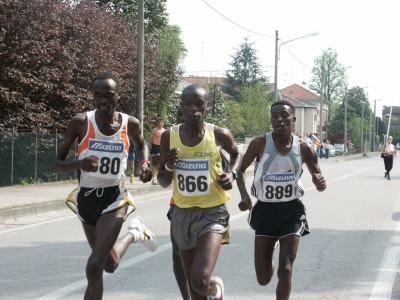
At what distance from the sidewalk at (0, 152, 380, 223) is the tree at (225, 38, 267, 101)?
6744 centimetres

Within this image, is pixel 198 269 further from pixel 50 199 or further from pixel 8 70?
pixel 8 70

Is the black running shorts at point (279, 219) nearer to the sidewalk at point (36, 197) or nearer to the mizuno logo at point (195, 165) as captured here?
the mizuno logo at point (195, 165)

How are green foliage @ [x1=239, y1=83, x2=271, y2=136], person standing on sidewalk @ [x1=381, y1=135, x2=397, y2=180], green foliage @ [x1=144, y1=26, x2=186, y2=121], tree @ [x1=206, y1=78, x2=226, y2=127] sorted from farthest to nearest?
green foliage @ [x1=239, y1=83, x2=271, y2=136]
tree @ [x1=206, y1=78, x2=226, y2=127]
green foliage @ [x1=144, y1=26, x2=186, y2=121]
person standing on sidewalk @ [x1=381, y1=135, x2=397, y2=180]

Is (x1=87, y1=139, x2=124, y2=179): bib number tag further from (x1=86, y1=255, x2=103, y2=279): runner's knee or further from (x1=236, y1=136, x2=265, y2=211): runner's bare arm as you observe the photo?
(x1=236, y1=136, x2=265, y2=211): runner's bare arm

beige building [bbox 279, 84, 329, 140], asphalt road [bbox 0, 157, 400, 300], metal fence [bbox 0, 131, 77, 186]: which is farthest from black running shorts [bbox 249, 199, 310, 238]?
beige building [bbox 279, 84, 329, 140]

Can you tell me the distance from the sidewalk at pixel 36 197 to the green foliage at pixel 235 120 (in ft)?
135

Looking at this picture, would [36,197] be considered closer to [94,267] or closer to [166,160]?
[94,267]

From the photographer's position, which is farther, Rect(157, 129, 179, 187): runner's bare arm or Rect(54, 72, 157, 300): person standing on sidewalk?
Rect(54, 72, 157, 300): person standing on sidewalk

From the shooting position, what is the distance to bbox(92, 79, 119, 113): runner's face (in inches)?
213

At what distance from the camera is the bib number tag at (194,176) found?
200 inches

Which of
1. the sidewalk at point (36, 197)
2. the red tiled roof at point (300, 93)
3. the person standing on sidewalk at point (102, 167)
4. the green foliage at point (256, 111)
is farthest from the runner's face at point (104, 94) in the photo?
the red tiled roof at point (300, 93)

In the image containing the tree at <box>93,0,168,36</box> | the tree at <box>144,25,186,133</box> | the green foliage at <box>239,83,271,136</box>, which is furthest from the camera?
the green foliage at <box>239,83,271,136</box>

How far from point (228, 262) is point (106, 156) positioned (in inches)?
132

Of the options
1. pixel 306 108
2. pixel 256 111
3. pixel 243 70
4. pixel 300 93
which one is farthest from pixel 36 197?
pixel 300 93
